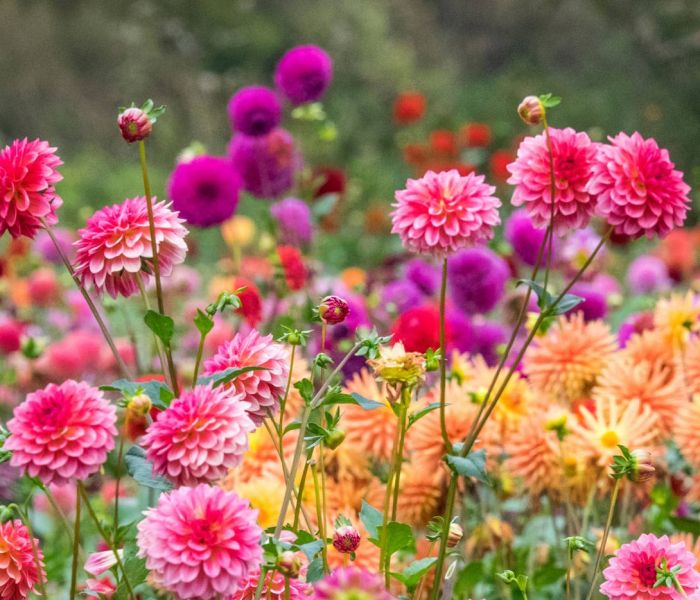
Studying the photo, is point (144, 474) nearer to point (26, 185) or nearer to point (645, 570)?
point (26, 185)

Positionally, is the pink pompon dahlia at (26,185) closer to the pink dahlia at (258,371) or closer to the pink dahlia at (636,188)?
the pink dahlia at (258,371)

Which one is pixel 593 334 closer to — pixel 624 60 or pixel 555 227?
pixel 555 227

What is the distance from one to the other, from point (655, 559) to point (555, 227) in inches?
9.8

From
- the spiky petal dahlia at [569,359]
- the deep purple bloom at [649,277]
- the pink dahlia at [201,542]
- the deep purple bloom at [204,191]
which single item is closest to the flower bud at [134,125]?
the pink dahlia at [201,542]

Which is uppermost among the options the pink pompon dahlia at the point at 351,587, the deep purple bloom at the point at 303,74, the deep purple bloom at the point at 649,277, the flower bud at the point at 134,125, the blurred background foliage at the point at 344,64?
the blurred background foliage at the point at 344,64

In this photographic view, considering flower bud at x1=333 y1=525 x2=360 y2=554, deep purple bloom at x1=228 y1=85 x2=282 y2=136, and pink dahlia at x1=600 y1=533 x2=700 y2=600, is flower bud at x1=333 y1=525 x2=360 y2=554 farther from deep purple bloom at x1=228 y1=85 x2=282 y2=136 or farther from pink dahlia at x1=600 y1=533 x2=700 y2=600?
deep purple bloom at x1=228 y1=85 x2=282 y2=136

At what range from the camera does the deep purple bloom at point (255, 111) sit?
1.64 m

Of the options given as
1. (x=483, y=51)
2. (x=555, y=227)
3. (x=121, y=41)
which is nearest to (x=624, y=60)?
(x=483, y=51)

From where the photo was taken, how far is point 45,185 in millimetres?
698

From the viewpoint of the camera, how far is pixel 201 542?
0.55 metres

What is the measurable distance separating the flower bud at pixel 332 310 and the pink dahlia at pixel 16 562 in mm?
249

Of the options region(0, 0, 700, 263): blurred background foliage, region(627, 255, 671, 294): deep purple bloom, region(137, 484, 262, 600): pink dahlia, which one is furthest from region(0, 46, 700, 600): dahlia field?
region(0, 0, 700, 263): blurred background foliage

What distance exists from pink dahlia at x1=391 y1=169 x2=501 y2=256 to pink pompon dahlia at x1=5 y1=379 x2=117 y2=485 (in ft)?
0.86

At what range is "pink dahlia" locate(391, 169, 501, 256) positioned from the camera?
729mm
